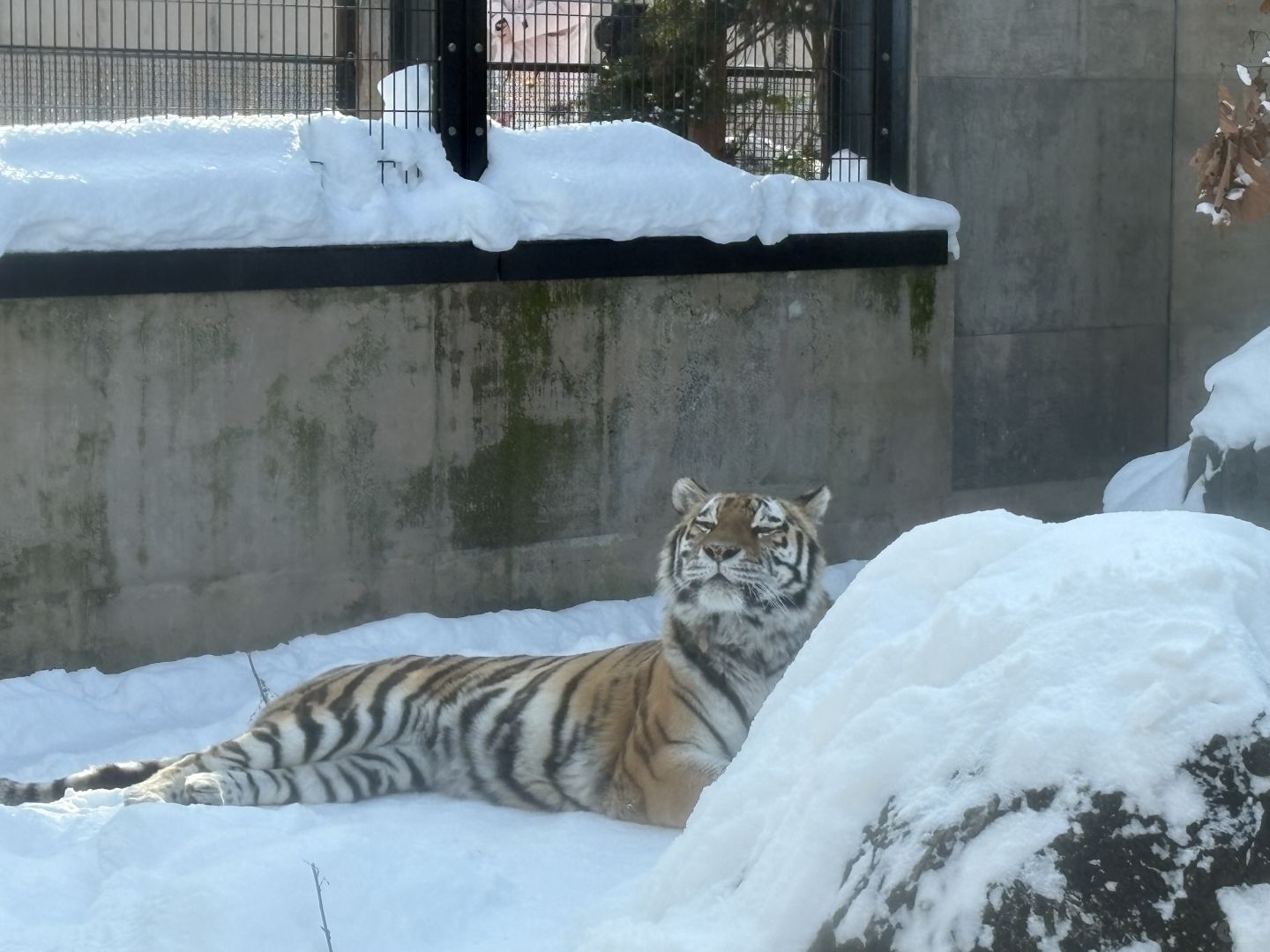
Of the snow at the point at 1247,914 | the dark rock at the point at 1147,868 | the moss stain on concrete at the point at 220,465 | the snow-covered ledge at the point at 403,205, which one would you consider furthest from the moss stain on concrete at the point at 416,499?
the snow at the point at 1247,914

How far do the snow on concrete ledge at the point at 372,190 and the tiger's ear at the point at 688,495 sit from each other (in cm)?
177

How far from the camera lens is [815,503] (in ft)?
17.3

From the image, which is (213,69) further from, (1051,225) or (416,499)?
(1051,225)

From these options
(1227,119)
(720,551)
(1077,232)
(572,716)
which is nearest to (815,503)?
(720,551)

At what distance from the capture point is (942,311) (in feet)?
25.5

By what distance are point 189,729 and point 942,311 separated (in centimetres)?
396

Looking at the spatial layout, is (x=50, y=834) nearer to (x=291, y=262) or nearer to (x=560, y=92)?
(x=291, y=262)

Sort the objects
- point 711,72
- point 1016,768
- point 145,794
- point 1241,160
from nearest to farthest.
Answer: point 1016,768
point 145,794
point 1241,160
point 711,72

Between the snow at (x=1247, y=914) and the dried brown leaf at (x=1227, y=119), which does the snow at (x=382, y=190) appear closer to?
the dried brown leaf at (x=1227, y=119)

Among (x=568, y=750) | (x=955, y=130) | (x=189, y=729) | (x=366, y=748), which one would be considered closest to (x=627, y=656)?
(x=568, y=750)

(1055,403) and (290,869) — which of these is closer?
(290,869)

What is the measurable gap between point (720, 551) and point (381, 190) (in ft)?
8.12

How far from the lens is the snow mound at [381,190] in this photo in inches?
234

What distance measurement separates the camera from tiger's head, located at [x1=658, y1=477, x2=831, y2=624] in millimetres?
4852
